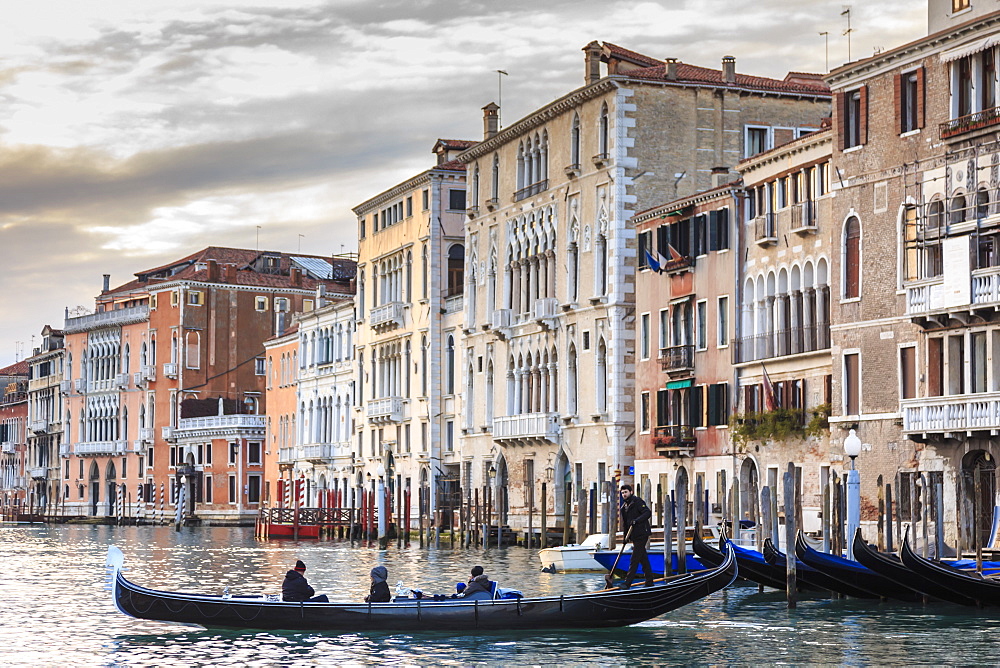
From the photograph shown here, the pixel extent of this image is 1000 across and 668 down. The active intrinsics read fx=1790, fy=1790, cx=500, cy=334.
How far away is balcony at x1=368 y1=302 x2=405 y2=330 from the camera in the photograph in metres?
54.4

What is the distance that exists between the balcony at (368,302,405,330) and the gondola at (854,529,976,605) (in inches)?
1298

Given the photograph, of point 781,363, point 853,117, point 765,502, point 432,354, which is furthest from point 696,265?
point 432,354

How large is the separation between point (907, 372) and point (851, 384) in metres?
1.62

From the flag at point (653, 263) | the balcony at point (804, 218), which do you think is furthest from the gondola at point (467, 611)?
the flag at point (653, 263)

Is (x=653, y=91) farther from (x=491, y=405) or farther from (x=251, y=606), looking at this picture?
(x=251, y=606)

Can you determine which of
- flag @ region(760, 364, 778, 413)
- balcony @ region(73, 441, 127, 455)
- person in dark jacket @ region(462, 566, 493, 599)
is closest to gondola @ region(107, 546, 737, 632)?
person in dark jacket @ region(462, 566, 493, 599)

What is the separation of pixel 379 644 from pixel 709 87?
81.6ft

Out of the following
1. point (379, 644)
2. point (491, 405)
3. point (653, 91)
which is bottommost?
point (379, 644)

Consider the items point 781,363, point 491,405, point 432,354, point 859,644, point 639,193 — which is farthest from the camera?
point 432,354

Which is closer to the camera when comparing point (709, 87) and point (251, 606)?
point (251, 606)

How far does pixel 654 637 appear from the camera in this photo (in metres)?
19.6

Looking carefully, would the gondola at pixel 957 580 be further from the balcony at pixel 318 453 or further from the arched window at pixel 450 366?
the balcony at pixel 318 453

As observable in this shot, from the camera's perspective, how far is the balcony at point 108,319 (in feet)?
258

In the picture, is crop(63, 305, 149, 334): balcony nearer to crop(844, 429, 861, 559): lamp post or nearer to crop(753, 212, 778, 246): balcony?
crop(753, 212, 778, 246): balcony
